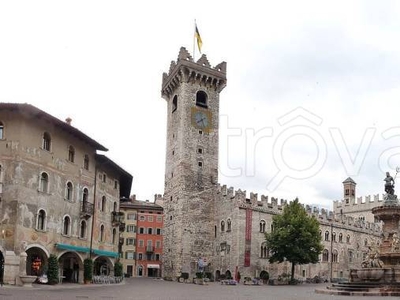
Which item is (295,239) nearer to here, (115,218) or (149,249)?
(115,218)

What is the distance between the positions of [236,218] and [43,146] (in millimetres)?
31396

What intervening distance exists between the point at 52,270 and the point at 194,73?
1596 inches

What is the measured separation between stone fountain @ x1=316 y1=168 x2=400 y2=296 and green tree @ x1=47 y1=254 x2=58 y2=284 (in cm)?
1678

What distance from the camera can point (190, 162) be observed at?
66312mm

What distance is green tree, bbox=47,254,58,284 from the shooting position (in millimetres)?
33406

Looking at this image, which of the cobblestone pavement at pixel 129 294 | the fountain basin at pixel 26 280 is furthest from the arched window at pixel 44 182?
the cobblestone pavement at pixel 129 294

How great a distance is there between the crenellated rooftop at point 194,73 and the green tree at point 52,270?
128 feet

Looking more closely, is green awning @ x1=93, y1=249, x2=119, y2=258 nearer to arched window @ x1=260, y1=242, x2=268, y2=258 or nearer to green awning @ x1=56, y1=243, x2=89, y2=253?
green awning @ x1=56, y1=243, x2=89, y2=253

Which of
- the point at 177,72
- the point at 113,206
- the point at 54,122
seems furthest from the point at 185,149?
the point at 54,122

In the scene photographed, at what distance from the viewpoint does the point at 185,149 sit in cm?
6638

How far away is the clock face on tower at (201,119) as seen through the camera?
224 ft

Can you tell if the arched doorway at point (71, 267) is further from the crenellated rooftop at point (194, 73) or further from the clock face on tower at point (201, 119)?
the crenellated rooftop at point (194, 73)

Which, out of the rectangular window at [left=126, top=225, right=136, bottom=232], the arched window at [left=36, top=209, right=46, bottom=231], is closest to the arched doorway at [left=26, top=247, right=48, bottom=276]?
the arched window at [left=36, top=209, right=46, bottom=231]

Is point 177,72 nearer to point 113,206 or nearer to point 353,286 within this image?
point 113,206
